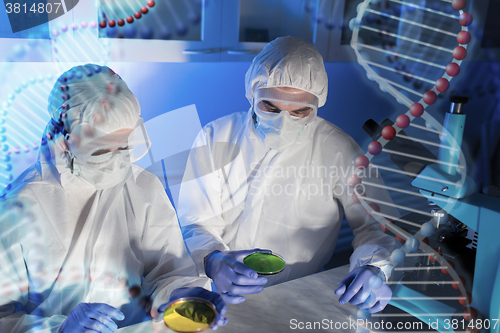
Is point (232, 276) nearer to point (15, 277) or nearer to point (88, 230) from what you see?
point (88, 230)

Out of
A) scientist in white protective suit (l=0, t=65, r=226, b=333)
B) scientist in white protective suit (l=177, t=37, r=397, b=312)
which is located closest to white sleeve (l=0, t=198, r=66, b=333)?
scientist in white protective suit (l=0, t=65, r=226, b=333)

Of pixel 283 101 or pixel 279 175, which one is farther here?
pixel 279 175

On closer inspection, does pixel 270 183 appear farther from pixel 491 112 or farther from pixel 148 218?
pixel 491 112

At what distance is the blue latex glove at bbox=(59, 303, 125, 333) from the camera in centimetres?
96

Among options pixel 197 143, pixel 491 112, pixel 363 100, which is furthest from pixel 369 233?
pixel 491 112

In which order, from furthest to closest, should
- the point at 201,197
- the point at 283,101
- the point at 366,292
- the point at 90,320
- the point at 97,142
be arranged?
1. the point at 201,197
2. the point at 283,101
3. the point at 366,292
4. the point at 97,142
5. the point at 90,320

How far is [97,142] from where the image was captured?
1.07 meters

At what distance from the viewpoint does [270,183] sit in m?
1.61

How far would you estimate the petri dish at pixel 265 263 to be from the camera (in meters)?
1.19

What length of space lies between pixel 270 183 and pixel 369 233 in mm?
410

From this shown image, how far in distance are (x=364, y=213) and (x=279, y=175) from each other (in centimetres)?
35
